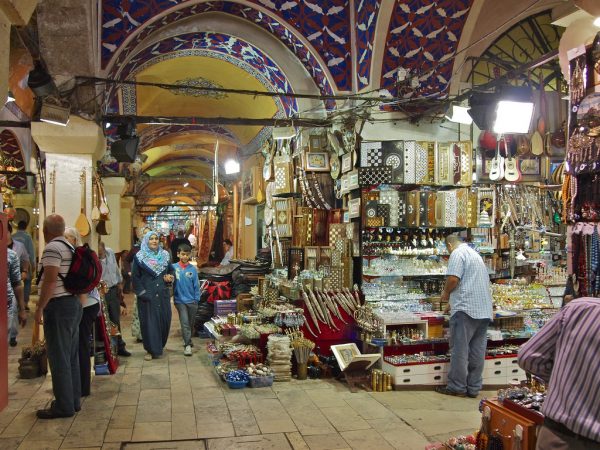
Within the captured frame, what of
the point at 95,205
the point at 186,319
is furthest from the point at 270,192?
the point at 95,205

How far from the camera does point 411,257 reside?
7.14 metres

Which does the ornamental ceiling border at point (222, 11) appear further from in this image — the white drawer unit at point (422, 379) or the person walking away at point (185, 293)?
the white drawer unit at point (422, 379)

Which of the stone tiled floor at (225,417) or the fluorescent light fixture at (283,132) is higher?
the fluorescent light fixture at (283,132)

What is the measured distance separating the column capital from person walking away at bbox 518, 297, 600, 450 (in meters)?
5.91

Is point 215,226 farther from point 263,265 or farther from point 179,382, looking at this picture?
point 179,382

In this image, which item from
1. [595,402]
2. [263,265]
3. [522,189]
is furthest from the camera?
[263,265]

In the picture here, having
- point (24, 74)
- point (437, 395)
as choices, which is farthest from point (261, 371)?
point (24, 74)

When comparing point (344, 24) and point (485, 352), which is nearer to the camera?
point (485, 352)

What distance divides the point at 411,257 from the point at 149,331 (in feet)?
10.8

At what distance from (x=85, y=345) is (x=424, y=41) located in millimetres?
5123

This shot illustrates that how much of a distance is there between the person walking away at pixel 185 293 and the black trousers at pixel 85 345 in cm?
207

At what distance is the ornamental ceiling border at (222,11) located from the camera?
6938 millimetres

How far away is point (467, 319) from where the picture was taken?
5559 mm

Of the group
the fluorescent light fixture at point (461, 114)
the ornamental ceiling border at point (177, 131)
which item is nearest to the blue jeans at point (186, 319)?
the fluorescent light fixture at point (461, 114)
